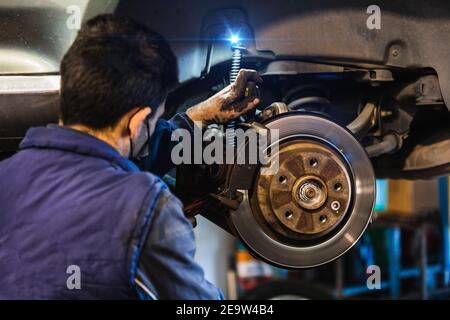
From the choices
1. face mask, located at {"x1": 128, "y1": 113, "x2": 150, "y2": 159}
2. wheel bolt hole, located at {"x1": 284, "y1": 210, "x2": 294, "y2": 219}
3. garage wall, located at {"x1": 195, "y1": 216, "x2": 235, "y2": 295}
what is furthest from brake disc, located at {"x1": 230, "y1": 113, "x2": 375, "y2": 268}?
garage wall, located at {"x1": 195, "y1": 216, "x2": 235, "y2": 295}

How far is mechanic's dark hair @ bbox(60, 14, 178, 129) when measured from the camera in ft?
3.05

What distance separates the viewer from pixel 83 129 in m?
0.95

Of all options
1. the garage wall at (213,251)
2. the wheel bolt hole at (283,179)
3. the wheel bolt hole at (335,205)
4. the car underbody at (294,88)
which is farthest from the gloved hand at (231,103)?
the garage wall at (213,251)

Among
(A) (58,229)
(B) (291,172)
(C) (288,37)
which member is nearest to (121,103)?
(A) (58,229)

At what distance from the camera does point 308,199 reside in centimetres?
125

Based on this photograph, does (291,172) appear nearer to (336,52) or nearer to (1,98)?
(336,52)

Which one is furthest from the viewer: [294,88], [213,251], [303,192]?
[213,251]

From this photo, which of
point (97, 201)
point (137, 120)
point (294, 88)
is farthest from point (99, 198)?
point (294, 88)

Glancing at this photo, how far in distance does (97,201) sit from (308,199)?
0.53 metres

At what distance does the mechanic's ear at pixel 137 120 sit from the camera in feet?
3.17

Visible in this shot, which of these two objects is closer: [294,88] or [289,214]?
[289,214]

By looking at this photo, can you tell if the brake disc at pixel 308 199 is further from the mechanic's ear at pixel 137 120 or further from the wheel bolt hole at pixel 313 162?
the mechanic's ear at pixel 137 120

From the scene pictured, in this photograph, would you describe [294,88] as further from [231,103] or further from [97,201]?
[97,201]
